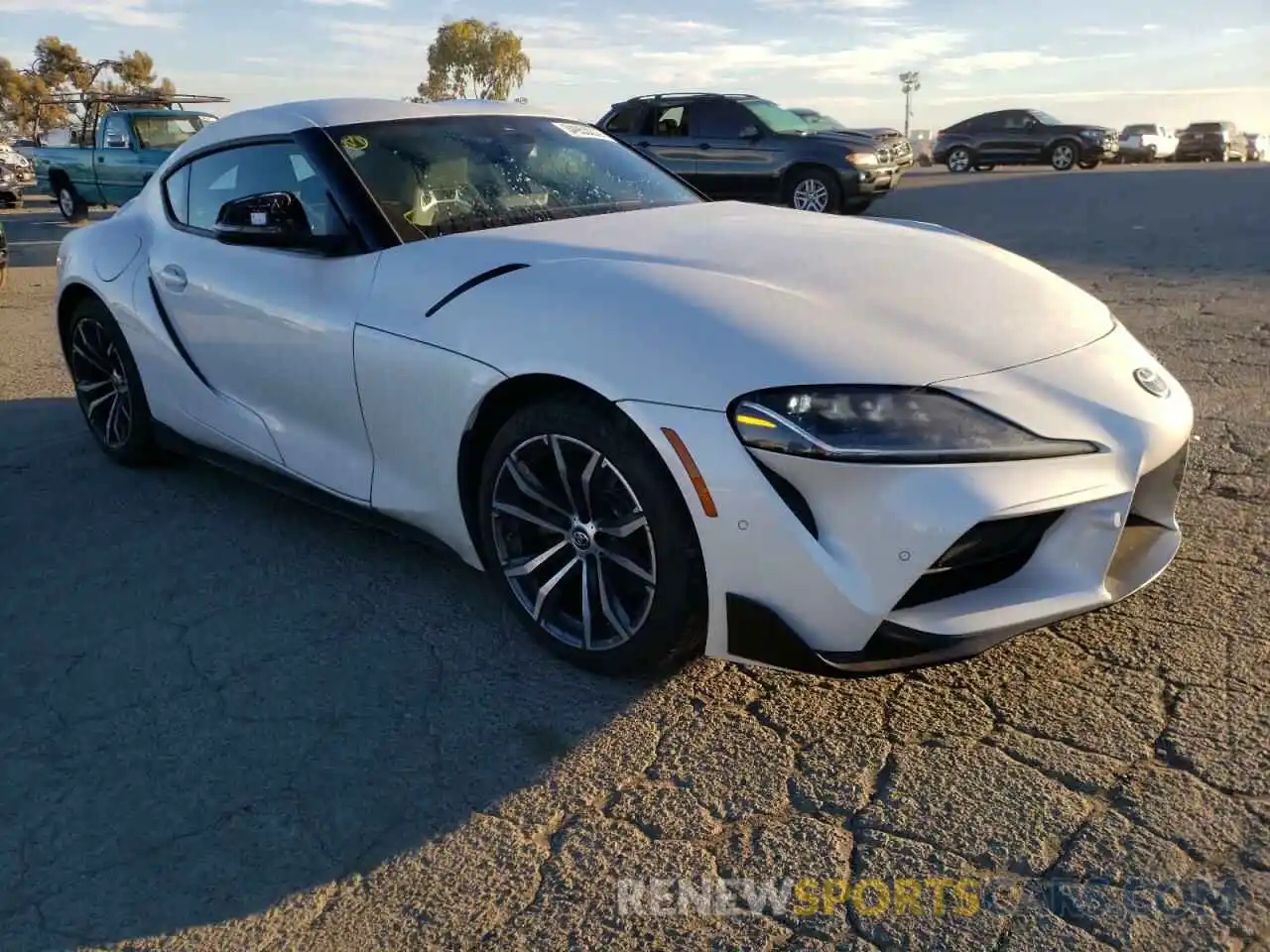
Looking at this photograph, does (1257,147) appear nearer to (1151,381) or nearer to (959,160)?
(959,160)

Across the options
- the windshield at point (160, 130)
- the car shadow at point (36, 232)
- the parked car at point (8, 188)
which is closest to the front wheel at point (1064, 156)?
the windshield at point (160, 130)

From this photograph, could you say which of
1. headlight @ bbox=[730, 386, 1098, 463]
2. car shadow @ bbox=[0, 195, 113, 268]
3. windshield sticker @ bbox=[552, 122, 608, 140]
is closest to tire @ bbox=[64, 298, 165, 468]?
windshield sticker @ bbox=[552, 122, 608, 140]

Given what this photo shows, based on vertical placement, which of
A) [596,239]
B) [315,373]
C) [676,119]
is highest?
[676,119]

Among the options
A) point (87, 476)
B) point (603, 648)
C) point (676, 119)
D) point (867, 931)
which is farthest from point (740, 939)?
point (676, 119)

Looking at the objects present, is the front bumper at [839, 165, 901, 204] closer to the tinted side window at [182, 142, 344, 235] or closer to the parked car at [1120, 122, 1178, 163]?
the tinted side window at [182, 142, 344, 235]

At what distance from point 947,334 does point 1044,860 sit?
1.23 meters

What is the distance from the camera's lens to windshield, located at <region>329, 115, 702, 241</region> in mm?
3582

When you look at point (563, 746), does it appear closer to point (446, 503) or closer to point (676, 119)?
point (446, 503)

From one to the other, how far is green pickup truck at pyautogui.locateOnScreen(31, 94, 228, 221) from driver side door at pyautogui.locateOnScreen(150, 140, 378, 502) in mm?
11351

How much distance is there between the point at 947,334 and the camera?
276 cm

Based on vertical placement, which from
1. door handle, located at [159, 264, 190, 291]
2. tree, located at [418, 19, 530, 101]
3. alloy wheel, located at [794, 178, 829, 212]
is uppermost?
tree, located at [418, 19, 530, 101]

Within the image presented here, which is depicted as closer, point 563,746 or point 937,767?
point 937,767

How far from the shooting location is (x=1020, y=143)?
2883cm

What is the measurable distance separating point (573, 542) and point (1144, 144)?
39.9 metres
